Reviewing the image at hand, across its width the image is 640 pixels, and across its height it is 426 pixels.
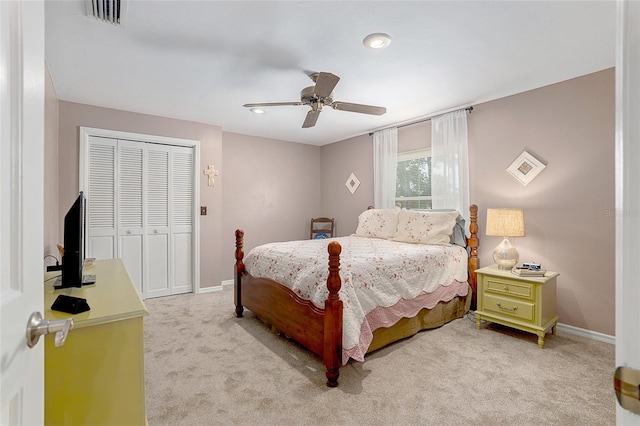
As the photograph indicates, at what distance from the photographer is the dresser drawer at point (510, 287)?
268 centimetres

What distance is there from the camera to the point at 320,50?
7.61 ft

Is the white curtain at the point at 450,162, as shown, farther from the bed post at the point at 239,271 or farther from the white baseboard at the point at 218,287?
the white baseboard at the point at 218,287

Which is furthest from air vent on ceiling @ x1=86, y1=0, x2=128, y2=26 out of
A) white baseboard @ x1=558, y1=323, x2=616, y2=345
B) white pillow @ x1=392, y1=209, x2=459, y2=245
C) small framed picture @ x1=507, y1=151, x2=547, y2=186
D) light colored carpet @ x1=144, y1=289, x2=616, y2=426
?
white baseboard @ x1=558, y1=323, x2=616, y2=345

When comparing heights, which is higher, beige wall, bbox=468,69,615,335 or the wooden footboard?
beige wall, bbox=468,69,615,335

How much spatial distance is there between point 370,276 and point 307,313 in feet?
1.89

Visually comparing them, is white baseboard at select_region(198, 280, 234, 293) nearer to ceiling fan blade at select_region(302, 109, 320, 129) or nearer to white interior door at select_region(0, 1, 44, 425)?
ceiling fan blade at select_region(302, 109, 320, 129)

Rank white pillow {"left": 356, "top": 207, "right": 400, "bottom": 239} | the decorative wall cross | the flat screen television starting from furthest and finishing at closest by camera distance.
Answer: the decorative wall cross, white pillow {"left": 356, "top": 207, "right": 400, "bottom": 239}, the flat screen television

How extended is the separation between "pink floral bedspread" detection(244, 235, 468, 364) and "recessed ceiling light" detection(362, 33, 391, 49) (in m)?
1.65

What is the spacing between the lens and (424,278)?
2893mm

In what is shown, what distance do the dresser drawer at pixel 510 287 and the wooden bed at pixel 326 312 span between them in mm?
460

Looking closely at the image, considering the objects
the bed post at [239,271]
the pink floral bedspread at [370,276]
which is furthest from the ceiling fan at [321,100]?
the bed post at [239,271]

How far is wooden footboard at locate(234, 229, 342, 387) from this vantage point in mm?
2070

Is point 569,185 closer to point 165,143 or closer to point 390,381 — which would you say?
point 390,381

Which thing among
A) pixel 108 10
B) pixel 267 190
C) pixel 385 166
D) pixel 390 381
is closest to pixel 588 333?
pixel 390 381
